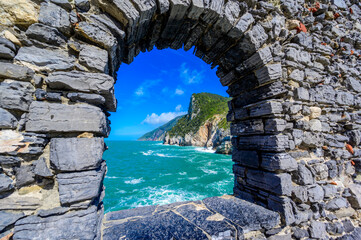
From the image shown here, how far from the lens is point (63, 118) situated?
54.0 inches

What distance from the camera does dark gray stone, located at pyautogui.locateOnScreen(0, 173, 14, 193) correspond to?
115 centimetres

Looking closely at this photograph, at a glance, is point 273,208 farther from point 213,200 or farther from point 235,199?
point 213,200

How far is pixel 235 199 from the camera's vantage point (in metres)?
2.77

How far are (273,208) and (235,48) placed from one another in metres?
2.69

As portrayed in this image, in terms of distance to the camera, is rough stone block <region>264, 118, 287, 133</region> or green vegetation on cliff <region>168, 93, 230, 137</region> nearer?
rough stone block <region>264, 118, 287, 133</region>

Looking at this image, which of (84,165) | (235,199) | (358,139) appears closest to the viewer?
(84,165)

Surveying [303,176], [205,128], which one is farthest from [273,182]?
[205,128]

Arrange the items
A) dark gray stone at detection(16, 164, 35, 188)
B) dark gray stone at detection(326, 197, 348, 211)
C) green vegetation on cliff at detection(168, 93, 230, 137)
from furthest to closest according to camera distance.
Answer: green vegetation on cliff at detection(168, 93, 230, 137) → dark gray stone at detection(326, 197, 348, 211) → dark gray stone at detection(16, 164, 35, 188)

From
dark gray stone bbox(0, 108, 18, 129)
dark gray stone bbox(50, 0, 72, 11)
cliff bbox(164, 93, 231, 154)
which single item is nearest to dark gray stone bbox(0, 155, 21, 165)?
dark gray stone bbox(0, 108, 18, 129)

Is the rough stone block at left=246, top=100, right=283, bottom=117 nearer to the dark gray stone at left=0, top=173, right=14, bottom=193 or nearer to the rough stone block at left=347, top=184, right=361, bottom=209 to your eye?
the rough stone block at left=347, top=184, right=361, bottom=209

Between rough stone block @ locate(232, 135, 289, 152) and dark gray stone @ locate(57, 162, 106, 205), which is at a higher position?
rough stone block @ locate(232, 135, 289, 152)

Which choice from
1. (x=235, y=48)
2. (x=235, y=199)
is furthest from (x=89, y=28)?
(x=235, y=199)

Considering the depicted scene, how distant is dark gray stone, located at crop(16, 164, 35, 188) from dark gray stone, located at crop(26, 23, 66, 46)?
3.78ft

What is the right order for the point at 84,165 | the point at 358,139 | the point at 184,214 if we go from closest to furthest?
the point at 84,165 → the point at 184,214 → the point at 358,139
